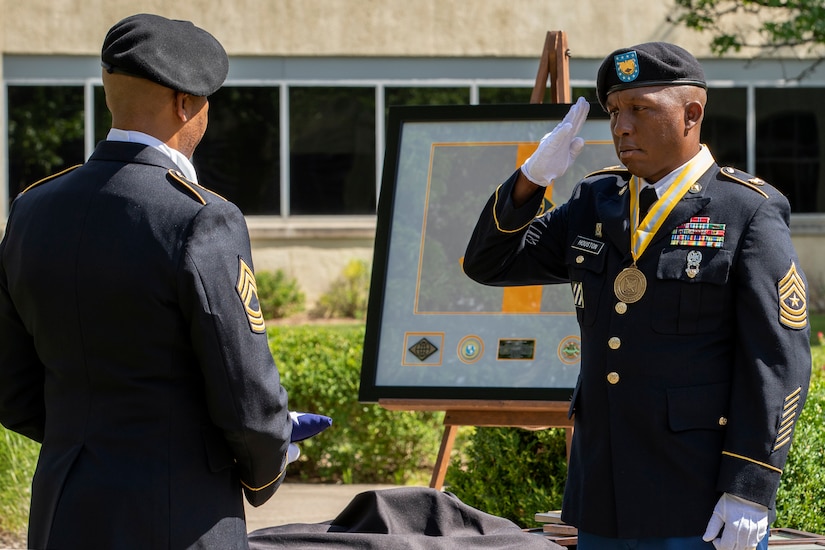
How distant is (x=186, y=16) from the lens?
1286cm

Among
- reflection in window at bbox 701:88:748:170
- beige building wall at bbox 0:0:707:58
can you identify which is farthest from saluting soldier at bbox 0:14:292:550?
reflection in window at bbox 701:88:748:170

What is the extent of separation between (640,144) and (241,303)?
99 cm

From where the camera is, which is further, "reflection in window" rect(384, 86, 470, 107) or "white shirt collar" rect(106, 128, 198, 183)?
"reflection in window" rect(384, 86, 470, 107)

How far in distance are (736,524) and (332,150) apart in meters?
10.9

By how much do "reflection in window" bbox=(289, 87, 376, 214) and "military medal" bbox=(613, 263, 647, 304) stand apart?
1051cm

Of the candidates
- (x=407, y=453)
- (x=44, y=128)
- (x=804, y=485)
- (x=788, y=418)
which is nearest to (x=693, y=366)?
(x=788, y=418)

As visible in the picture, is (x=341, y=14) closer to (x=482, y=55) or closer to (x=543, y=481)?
(x=482, y=55)

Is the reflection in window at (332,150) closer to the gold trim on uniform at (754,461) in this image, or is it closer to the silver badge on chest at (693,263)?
the silver badge on chest at (693,263)

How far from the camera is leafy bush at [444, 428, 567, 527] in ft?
15.8

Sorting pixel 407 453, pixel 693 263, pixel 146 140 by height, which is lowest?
pixel 407 453

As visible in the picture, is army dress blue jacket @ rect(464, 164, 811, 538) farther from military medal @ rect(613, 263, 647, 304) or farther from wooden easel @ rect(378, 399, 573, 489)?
wooden easel @ rect(378, 399, 573, 489)

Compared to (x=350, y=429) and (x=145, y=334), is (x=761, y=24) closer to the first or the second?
(x=350, y=429)

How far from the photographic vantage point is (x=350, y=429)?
6.84 meters

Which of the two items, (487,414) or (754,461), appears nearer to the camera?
(754,461)
